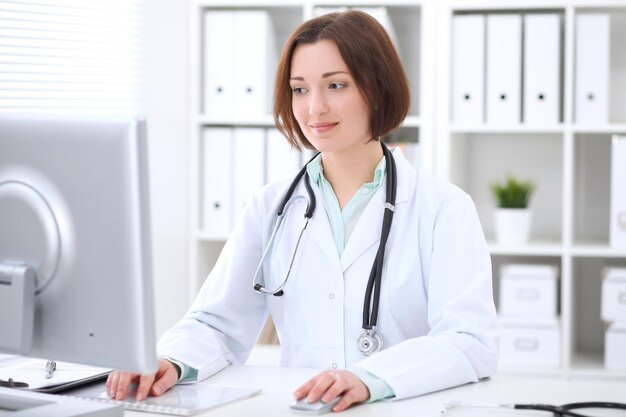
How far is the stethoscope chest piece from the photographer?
65.6 inches

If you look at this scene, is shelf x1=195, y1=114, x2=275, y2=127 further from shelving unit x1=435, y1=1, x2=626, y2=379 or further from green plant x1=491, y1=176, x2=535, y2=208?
green plant x1=491, y1=176, x2=535, y2=208

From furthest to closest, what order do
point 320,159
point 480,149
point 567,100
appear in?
point 480,149 → point 567,100 → point 320,159

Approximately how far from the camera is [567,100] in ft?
9.65

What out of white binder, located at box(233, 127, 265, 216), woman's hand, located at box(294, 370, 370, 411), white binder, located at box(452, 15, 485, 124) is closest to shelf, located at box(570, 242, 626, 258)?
white binder, located at box(452, 15, 485, 124)

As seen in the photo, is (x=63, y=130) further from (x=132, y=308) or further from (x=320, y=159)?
(x=320, y=159)

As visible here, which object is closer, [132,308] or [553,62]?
[132,308]

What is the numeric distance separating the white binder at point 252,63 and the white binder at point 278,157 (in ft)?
0.32

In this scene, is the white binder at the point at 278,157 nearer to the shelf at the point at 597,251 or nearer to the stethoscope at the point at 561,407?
the shelf at the point at 597,251

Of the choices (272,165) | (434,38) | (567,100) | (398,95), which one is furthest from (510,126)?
(398,95)

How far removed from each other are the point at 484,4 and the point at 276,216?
149 centimetres

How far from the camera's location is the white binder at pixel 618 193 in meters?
2.89

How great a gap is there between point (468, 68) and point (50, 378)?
76.5 inches

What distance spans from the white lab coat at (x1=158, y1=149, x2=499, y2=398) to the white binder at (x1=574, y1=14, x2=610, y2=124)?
132 cm

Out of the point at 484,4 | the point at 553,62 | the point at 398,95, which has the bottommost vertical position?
the point at 398,95
